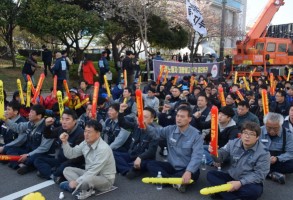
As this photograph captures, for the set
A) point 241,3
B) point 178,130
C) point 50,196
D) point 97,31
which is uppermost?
point 241,3

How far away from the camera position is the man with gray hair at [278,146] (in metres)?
4.96

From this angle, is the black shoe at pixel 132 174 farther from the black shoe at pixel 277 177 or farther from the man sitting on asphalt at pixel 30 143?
the black shoe at pixel 277 177

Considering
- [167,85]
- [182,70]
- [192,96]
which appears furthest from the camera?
[182,70]

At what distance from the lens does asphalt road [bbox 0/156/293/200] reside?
4488 mm

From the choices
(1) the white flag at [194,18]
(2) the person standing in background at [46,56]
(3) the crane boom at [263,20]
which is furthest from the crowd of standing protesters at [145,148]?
(3) the crane boom at [263,20]

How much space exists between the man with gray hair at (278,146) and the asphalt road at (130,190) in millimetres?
164

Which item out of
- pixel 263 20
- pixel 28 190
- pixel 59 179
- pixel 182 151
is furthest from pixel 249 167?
pixel 263 20

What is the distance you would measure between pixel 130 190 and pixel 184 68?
1098 centimetres

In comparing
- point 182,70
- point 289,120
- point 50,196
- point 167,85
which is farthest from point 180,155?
point 182,70

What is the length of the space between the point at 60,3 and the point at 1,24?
2.88m

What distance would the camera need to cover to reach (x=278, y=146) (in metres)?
5.09

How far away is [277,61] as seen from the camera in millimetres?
19406

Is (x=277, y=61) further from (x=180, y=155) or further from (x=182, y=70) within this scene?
(x=180, y=155)

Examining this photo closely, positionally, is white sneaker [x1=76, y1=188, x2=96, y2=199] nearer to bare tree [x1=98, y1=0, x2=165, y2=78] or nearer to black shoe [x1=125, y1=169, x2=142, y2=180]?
black shoe [x1=125, y1=169, x2=142, y2=180]
